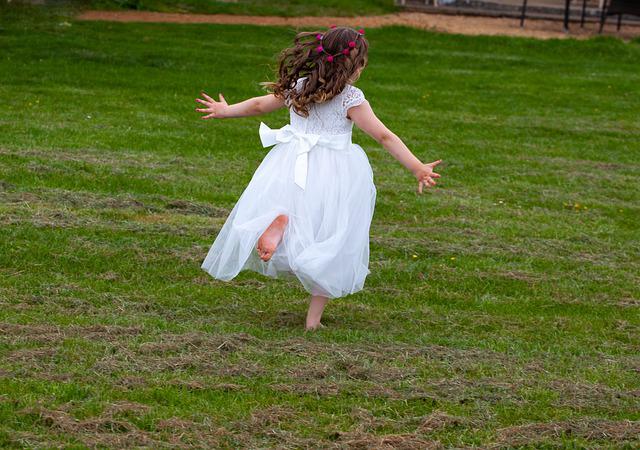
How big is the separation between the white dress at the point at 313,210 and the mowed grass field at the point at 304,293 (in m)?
0.34

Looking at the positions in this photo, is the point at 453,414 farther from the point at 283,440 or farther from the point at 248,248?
the point at 248,248

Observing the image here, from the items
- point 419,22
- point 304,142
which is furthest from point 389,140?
point 419,22

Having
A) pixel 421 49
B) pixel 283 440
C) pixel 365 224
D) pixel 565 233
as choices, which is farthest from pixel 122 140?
pixel 421 49

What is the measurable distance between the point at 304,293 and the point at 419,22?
1844cm

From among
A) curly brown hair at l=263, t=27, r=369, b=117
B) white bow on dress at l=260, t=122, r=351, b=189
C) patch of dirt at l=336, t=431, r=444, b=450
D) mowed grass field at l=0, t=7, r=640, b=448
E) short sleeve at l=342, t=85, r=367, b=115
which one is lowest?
mowed grass field at l=0, t=7, r=640, b=448

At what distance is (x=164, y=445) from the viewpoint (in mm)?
4406

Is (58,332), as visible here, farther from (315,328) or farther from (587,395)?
(587,395)

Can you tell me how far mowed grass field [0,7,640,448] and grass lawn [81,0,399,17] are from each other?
8766mm

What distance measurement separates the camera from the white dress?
5.99 metres

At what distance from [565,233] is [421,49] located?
12.5 meters

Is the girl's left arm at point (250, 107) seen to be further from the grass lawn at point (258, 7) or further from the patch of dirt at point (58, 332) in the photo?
the grass lawn at point (258, 7)

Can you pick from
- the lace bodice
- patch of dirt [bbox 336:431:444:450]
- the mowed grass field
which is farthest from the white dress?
patch of dirt [bbox 336:431:444:450]

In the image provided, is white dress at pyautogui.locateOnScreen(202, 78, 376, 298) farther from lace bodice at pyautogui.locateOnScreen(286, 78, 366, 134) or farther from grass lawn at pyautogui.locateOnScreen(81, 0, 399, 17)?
grass lawn at pyautogui.locateOnScreen(81, 0, 399, 17)

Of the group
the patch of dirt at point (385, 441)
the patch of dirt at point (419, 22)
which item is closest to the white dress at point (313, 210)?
the patch of dirt at point (385, 441)
